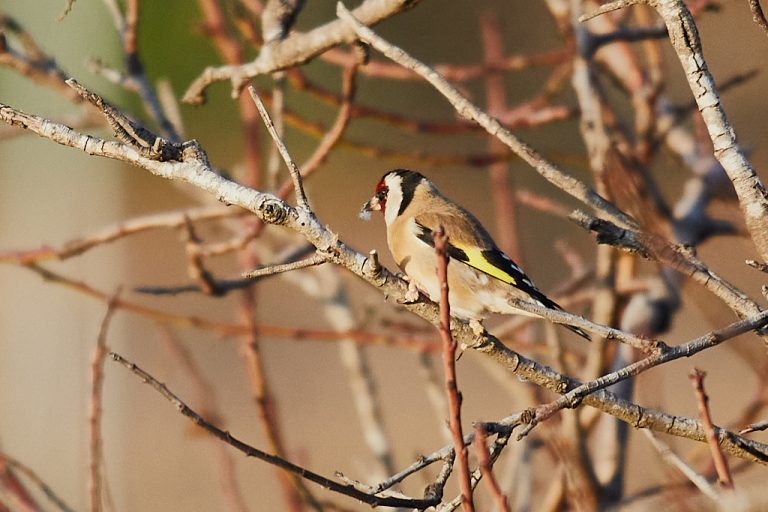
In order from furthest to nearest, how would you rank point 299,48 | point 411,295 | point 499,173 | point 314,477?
1. point 499,173
2. point 299,48
3. point 411,295
4. point 314,477

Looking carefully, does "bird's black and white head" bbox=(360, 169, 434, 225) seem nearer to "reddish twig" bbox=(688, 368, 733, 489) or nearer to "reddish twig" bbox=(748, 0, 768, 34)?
"reddish twig" bbox=(748, 0, 768, 34)

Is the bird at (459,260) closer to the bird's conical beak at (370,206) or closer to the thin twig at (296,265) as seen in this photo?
the bird's conical beak at (370,206)

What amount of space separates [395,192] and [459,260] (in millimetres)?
691

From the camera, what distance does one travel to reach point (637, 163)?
351 cm

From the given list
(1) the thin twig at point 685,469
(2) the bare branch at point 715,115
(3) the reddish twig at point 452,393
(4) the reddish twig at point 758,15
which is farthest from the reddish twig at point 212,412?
(4) the reddish twig at point 758,15

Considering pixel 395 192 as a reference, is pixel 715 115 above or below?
below

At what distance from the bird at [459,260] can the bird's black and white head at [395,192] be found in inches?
0.8

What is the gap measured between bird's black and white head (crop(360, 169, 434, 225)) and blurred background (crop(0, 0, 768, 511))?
18 centimetres

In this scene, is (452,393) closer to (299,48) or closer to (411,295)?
(411,295)

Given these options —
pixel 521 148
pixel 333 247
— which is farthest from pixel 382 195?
pixel 333 247

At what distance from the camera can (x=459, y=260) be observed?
139 inches

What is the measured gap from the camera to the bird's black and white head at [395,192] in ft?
13.3

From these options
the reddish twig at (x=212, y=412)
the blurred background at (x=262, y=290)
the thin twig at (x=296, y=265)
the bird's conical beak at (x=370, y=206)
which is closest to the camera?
the thin twig at (x=296, y=265)

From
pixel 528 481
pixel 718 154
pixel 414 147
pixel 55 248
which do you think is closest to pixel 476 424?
pixel 718 154
